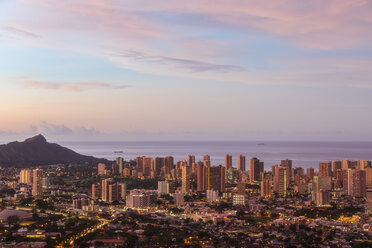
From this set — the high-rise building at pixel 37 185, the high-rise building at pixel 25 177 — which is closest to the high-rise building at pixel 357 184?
the high-rise building at pixel 37 185

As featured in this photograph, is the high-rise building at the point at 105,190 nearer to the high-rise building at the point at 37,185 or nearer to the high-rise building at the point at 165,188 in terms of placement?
the high-rise building at the point at 165,188

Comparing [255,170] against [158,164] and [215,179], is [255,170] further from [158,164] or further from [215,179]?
[158,164]

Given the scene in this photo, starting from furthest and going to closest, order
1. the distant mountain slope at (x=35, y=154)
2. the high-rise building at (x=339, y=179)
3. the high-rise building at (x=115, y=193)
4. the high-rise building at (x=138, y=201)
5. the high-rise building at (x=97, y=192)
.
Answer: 1. the distant mountain slope at (x=35, y=154)
2. the high-rise building at (x=339, y=179)
3. the high-rise building at (x=97, y=192)
4. the high-rise building at (x=115, y=193)
5. the high-rise building at (x=138, y=201)

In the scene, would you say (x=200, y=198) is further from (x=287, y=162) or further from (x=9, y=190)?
(x=287, y=162)

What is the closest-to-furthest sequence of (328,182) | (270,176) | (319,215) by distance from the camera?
1. (319,215)
2. (328,182)
3. (270,176)

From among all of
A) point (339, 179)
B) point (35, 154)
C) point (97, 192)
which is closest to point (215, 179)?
point (97, 192)

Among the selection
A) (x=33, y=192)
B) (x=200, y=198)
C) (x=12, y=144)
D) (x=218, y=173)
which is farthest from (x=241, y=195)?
(x=12, y=144)

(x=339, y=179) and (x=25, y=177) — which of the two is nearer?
(x=339, y=179)

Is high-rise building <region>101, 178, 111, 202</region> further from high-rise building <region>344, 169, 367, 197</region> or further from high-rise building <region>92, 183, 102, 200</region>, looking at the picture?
high-rise building <region>344, 169, 367, 197</region>
